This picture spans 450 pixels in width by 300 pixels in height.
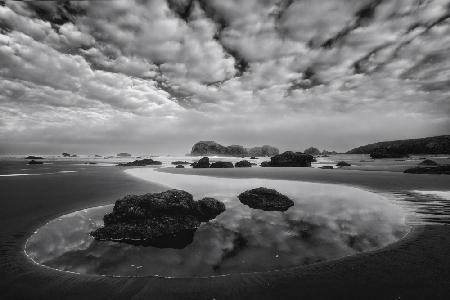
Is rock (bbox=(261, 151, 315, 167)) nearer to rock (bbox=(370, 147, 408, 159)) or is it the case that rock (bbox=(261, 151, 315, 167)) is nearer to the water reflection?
the water reflection

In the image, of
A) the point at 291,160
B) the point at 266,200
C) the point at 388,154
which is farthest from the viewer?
the point at 388,154

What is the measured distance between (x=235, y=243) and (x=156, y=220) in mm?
2572

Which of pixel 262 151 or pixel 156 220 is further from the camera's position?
pixel 262 151

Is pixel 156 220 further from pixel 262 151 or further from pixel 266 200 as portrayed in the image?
pixel 262 151

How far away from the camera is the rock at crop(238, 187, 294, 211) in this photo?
10034mm

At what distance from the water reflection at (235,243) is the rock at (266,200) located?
587 millimetres

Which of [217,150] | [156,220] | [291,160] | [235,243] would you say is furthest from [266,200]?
[217,150]

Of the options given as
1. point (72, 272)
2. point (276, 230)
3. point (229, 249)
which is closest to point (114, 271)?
A: point (72, 272)

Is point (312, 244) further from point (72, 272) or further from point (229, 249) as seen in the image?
point (72, 272)

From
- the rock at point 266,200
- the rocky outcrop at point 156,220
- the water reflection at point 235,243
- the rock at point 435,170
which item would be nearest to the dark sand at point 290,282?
the water reflection at point 235,243

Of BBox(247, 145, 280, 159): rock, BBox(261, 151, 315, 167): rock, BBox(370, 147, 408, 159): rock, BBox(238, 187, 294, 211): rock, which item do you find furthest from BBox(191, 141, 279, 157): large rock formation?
BBox(238, 187, 294, 211): rock

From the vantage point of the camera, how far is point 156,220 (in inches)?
298

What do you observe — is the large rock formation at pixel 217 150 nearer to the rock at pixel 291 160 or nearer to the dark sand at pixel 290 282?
the rock at pixel 291 160

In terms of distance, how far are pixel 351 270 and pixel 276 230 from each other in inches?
103
